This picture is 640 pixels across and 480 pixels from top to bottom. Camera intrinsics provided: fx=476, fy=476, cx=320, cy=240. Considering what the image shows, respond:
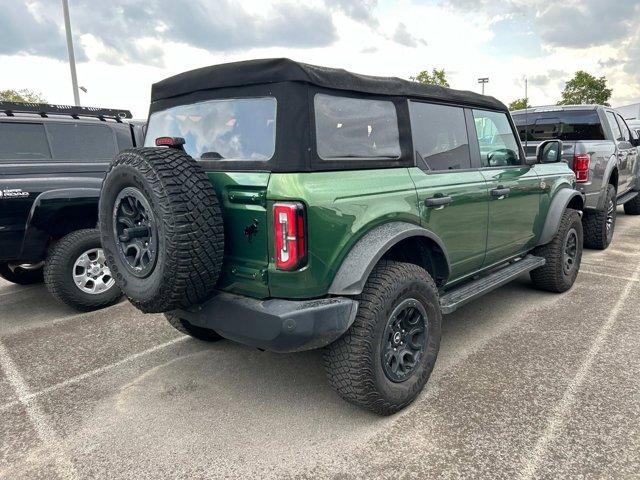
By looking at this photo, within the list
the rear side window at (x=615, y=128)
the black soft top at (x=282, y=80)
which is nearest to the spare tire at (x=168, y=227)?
the black soft top at (x=282, y=80)

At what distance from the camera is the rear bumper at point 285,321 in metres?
2.27

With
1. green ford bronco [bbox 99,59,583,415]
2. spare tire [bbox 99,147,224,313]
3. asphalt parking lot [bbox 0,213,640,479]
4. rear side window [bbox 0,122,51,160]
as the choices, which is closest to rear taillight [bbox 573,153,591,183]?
asphalt parking lot [bbox 0,213,640,479]

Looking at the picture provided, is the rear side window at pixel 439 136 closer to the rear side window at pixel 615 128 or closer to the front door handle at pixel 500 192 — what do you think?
the front door handle at pixel 500 192

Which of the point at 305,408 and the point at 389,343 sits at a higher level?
the point at 389,343

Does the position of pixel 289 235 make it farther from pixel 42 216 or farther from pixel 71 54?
pixel 71 54

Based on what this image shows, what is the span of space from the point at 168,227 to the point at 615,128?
6915 mm

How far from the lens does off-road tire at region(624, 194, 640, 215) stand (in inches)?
372

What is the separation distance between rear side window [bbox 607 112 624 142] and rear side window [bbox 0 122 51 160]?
7.00 meters

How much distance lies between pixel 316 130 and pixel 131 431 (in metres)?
1.91

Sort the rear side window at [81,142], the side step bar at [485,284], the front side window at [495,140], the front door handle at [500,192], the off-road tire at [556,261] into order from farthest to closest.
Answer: the rear side window at [81,142], the off-road tire at [556,261], the front side window at [495,140], the front door handle at [500,192], the side step bar at [485,284]

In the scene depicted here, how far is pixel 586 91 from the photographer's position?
120 feet

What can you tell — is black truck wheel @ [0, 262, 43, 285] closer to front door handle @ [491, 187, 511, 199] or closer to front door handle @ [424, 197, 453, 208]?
front door handle @ [424, 197, 453, 208]

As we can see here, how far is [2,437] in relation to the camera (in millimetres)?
2594

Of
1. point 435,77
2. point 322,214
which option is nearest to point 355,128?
point 322,214
